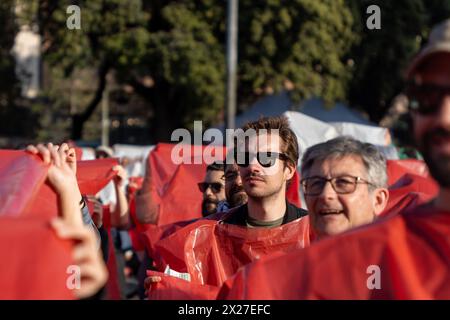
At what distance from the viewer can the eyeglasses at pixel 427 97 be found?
102 inches

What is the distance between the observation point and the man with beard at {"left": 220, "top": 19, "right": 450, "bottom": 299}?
2555mm

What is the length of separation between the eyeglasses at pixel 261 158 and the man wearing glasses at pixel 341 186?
0.88 meters

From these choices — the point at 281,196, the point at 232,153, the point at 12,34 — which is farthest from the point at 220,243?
the point at 12,34

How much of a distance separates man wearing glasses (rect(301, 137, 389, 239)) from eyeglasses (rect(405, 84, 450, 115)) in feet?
4.48

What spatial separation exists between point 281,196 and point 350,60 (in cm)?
2575

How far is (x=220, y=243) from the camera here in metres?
5.06

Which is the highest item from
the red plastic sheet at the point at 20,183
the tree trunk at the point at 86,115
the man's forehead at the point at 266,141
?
the red plastic sheet at the point at 20,183

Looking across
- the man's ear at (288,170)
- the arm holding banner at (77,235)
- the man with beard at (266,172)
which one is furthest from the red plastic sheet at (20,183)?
the man's ear at (288,170)

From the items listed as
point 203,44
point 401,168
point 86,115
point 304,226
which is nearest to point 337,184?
point 304,226

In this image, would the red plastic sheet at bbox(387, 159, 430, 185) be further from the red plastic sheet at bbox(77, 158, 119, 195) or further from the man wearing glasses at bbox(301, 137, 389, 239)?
the man wearing glasses at bbox(301, 137, 389, 239)

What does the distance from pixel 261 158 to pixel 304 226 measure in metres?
0.38

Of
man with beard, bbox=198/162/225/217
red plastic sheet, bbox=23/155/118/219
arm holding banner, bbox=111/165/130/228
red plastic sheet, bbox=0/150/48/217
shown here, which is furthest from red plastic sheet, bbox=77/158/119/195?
red plastic sheet, bbox=0/150/48/217

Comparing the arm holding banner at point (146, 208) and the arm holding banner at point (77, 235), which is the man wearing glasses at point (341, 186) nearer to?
the arm holding banner at point (77, 235)
